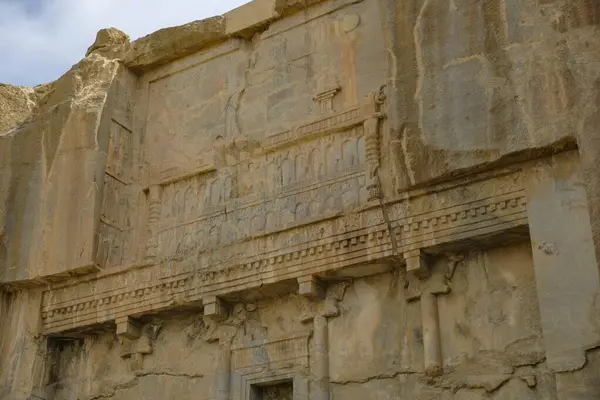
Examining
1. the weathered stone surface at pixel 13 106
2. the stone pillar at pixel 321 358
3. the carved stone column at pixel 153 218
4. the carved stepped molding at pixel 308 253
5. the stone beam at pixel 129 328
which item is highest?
the weathered stone surface at pixel 13 106

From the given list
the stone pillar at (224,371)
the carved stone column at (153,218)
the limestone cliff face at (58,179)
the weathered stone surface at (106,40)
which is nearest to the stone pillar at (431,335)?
the stone pillar at (224,371)

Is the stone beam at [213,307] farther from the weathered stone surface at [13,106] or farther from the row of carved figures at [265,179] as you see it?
the weathered stone surface at [13,106]

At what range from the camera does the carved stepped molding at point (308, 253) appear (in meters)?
7.06

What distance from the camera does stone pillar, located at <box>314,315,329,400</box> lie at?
296 inches

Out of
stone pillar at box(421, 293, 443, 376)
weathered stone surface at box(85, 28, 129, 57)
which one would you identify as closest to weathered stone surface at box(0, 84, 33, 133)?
weathered stone surface at box(85, 28, 129, 57)

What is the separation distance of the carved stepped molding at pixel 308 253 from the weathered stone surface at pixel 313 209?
2cm

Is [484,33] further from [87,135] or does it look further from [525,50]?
[87,135]

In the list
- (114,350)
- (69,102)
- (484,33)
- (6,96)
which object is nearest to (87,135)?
(69,102)

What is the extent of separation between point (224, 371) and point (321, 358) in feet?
3.30

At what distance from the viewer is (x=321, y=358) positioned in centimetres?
762

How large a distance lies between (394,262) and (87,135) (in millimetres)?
3766

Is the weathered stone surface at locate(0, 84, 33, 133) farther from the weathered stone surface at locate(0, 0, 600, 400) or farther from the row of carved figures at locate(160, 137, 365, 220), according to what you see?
the row of carved figures at locate(160, 137, 365, 220)

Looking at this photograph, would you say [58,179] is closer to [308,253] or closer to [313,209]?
[313,209]

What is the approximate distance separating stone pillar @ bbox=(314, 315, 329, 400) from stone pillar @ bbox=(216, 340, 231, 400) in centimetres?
92
